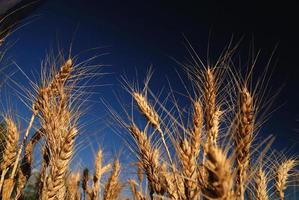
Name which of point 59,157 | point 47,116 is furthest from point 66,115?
point 59,157

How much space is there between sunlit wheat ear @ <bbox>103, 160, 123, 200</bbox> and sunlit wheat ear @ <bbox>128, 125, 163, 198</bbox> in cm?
78

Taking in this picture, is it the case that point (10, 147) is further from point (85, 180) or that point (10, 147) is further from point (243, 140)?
point (243, 140)

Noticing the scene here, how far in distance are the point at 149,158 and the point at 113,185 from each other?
95cm

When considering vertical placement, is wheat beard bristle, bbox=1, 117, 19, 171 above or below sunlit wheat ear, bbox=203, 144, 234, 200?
above

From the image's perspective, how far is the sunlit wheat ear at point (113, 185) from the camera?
3010mm

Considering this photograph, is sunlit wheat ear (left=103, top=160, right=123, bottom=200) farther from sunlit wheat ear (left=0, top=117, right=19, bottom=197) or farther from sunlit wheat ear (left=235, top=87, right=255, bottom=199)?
sunlit wheat ear (left=235, top=87, right=255, bottom=199)

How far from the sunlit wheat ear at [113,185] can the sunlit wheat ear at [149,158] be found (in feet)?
2.56

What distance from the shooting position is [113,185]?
310cm

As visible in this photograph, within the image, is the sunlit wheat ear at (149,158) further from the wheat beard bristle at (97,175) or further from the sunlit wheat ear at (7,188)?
the wheat beard bristle at (97,175)

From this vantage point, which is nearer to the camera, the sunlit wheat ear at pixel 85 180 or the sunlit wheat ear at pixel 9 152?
the sunlit wheat ear at pixel 9 152

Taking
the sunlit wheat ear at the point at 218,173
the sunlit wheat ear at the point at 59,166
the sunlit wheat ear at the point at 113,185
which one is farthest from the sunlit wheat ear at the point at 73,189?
the sunlit wheat ear at the point at 218,173

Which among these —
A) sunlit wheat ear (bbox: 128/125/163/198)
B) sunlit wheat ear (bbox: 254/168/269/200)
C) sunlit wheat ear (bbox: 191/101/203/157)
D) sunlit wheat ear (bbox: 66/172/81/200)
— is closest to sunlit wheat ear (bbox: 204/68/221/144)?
sunlit wheat ear (bbox: 191/101/203/157)

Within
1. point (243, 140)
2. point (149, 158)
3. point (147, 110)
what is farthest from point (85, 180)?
point (243, 140)

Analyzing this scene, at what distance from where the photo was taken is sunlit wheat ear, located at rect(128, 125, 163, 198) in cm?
215
